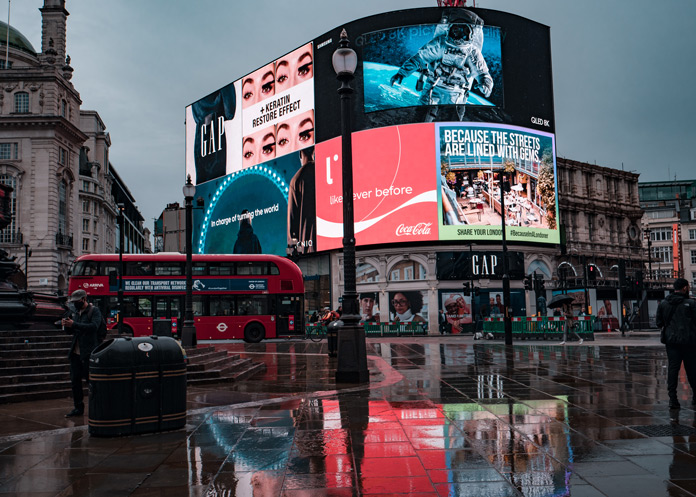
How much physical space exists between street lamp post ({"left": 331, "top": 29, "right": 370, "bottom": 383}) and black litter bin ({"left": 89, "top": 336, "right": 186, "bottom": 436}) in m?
4.71

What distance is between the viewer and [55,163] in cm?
5559

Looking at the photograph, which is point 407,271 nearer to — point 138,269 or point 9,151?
point 138,269

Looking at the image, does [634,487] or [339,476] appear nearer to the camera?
[634,487]

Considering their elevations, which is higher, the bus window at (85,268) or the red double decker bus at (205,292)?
the bus window at (85,268)

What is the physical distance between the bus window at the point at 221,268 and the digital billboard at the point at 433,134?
1807 centimetres

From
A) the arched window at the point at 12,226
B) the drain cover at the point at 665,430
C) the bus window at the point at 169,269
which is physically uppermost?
the arched window at the point at 12,226

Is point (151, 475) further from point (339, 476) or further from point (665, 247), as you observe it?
point (665, 247)

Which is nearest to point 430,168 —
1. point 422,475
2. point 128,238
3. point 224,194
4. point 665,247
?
point 224,194

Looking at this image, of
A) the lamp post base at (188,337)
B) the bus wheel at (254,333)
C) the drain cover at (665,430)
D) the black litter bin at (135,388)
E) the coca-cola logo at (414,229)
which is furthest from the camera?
the coca-cola logo at (414,229)

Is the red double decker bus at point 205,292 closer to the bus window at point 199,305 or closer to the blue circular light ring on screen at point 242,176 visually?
the bus window at point 199,305

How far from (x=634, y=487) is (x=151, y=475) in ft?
12.5

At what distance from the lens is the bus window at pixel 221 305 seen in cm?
2948

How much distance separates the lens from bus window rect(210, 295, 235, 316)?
96.7 ft

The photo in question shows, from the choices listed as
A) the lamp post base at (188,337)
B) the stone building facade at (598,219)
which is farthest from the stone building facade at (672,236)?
the lamp post base at (188,337)
